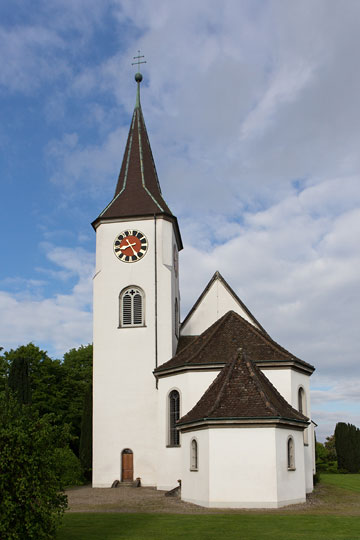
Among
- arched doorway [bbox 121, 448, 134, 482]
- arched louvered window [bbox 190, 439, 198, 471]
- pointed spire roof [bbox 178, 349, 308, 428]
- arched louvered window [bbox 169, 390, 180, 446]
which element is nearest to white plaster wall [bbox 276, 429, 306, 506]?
pointed spire roof [bbox 178, 349, 308, 428]

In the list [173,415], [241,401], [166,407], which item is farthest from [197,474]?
[166,407]

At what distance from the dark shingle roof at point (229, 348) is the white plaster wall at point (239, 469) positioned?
5734mm

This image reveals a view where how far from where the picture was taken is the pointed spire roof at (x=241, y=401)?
21.0m

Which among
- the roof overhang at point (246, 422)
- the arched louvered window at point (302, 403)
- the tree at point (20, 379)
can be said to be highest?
the tree at point (20, 379)

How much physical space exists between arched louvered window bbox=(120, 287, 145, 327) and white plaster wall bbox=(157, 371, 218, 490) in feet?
15.9

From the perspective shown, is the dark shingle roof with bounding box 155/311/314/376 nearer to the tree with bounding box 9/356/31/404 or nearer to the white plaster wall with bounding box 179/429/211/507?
the white plaster wall with bounding box 179/429/211/507

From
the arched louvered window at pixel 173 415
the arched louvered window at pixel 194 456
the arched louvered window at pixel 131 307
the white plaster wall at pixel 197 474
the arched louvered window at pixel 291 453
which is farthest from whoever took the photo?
the arched louvered window at pixel 131 307

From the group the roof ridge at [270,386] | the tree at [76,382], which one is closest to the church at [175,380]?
the roof ridge at [270,386]

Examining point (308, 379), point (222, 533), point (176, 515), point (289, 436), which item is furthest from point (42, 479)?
point (308, 379)

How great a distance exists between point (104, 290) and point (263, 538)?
68.9ft

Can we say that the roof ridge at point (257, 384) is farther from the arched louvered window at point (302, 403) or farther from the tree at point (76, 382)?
the tree at point (76, 382)

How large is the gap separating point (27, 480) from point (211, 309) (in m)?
22.6

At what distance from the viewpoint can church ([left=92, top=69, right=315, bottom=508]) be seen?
20891 mm

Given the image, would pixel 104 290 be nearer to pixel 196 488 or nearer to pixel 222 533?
pixel 196 488
